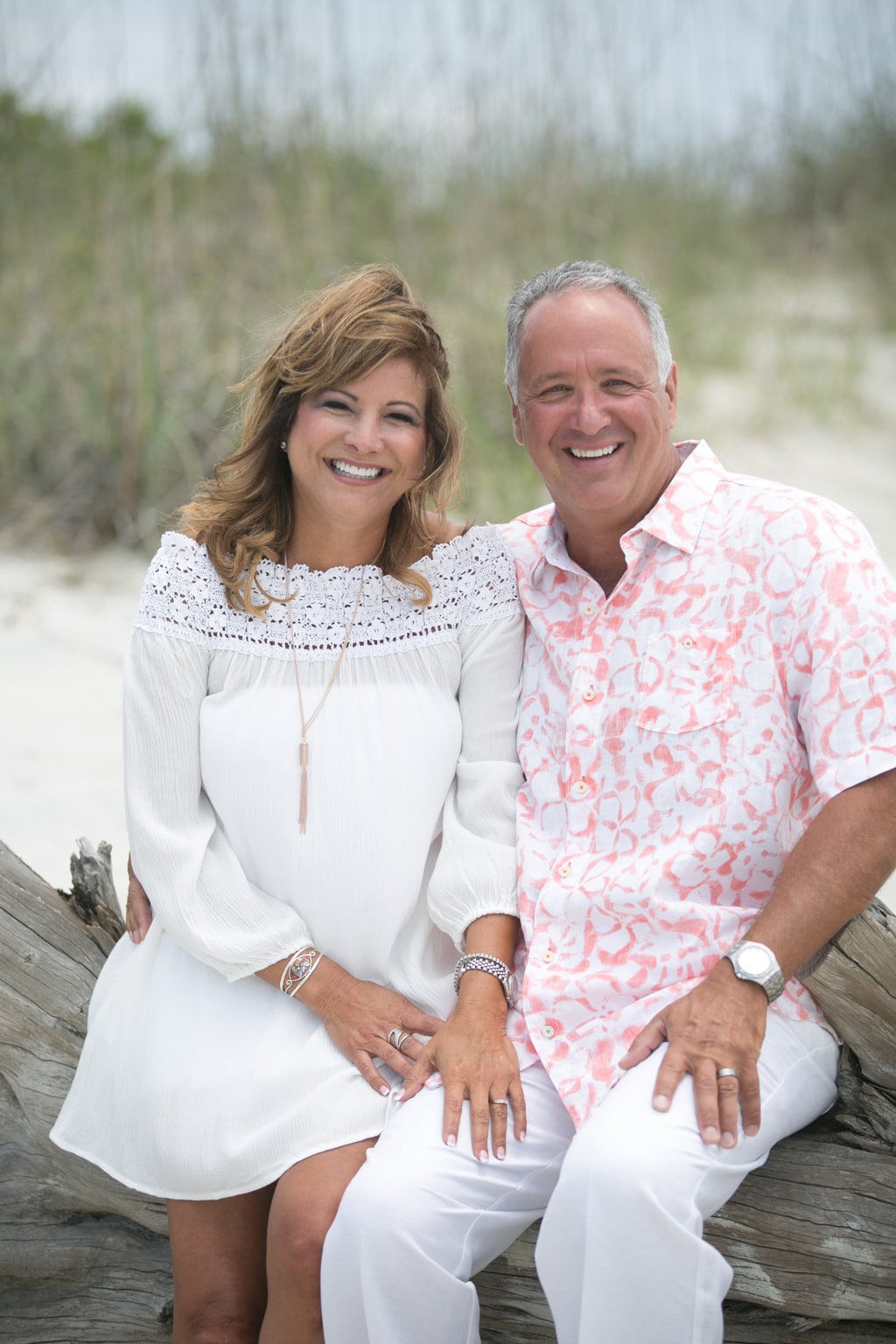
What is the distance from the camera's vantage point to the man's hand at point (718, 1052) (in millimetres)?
1824

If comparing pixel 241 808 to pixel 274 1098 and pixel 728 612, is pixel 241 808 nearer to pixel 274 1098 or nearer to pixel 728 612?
pixel 274 1098

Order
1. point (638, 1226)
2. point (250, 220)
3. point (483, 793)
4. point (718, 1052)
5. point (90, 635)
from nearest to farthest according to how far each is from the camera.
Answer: point (638, 1226), point (718, 1052), point (483, 793), point (90, 635), point (250, 220)

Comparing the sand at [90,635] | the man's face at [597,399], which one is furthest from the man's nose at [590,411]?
the sand at [90,635]

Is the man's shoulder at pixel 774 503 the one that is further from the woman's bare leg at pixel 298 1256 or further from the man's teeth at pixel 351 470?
the woman's bare leg at pixel 298 1256

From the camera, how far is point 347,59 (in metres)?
5.83

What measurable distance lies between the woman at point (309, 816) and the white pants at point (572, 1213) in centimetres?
8

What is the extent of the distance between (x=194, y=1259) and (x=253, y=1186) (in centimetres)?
16

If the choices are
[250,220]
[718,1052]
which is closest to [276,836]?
[718,1052]

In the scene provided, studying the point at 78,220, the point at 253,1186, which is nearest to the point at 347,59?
the point at 78,220

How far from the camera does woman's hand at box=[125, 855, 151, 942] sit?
2.33 m

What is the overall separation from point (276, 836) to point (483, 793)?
353 millimetres

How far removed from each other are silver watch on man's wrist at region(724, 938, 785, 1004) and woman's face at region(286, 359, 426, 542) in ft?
3.23

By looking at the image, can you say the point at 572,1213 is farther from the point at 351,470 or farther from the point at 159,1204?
the point at 351,470

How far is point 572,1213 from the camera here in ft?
5.89
